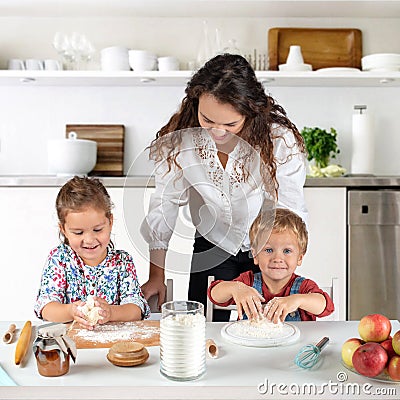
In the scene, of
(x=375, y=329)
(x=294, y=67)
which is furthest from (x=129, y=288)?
(x=294, y=67)

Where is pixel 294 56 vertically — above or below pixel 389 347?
above

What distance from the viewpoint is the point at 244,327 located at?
Answer: 4.26 ft

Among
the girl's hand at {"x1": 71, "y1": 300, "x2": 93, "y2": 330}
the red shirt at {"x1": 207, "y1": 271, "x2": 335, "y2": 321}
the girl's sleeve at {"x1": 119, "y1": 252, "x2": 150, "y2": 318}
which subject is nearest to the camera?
the girl's hand at {"x1": 71, "y1": 300, "x2": 93, "y2": 330}

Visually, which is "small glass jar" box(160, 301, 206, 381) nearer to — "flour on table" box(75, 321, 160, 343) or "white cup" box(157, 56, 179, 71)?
"flour on table" box(75, 321, 160, 343)

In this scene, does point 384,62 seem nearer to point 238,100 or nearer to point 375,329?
point 238,100

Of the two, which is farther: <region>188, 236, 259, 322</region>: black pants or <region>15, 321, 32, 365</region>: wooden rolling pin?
<region>188, 236, 259, 322</region>: black pants

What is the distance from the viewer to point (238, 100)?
1.48 metres

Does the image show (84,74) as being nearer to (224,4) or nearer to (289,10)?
(224,4)

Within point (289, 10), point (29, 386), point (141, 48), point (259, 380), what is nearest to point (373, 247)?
point (289, 10)

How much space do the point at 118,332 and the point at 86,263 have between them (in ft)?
1.13

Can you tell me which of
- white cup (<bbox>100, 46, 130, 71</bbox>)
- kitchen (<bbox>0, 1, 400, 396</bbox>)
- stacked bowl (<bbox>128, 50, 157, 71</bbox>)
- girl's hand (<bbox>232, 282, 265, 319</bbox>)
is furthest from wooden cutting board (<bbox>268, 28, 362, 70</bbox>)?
girl's hand (<bbox>232, 282, 265, 319</bbox>)

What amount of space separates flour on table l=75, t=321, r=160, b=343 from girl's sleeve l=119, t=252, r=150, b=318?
0.54ft

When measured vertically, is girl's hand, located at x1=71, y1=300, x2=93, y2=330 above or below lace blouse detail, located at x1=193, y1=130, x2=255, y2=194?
below

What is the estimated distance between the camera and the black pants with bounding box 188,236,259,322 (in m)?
1.46
